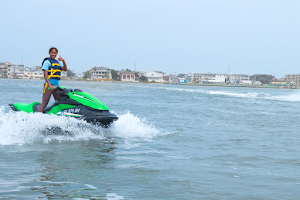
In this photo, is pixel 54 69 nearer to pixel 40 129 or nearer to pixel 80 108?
pixel 80 108

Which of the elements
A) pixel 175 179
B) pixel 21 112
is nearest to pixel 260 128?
pixel 175 179

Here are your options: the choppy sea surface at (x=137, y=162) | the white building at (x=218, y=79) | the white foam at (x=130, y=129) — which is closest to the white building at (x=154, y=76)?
the white building at (x=218, y=79)

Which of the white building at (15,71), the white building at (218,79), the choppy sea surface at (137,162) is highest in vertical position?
the white building at (15,71)

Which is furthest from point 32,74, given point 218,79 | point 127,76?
point 218,79

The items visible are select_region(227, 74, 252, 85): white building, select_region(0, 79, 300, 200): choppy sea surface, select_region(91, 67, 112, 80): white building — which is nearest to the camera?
select_region(0, 79, 300, 200): choppy sea surface

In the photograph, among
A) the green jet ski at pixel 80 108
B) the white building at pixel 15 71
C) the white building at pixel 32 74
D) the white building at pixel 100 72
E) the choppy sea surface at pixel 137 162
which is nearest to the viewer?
the choppy sea surface at pixel 137 162

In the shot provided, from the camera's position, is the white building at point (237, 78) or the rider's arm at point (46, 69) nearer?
the rider's arm at point (46, 69)

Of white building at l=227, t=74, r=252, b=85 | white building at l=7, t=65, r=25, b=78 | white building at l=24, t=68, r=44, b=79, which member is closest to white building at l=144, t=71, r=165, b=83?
white building at l=227, t=74, r=252, b=85

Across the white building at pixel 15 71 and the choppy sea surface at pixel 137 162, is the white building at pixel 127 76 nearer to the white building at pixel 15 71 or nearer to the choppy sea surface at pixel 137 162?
the white building at pixel 15 71

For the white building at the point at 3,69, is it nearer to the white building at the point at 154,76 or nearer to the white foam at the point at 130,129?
the white building at the point at 154,76

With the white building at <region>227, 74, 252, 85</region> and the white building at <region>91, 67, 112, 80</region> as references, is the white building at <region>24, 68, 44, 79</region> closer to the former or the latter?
the white building at <region>91, 67, 112, 80</region>

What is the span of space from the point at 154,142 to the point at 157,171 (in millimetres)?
2164

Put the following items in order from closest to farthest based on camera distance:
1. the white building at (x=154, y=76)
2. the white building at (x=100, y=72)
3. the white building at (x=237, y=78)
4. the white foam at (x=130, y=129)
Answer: the white foam at (x=130, y=129)
the white building at (x=100, y=72)
the white building at (x=237, y=78)
the white building at (x=154, y=76)

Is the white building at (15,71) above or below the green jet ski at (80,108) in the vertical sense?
above
